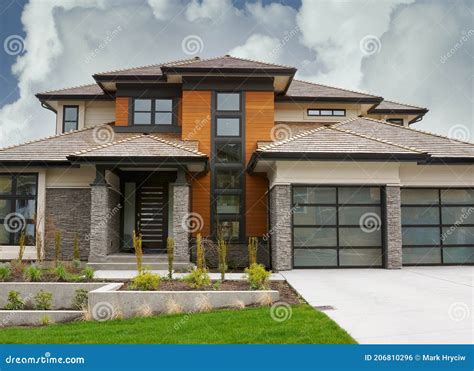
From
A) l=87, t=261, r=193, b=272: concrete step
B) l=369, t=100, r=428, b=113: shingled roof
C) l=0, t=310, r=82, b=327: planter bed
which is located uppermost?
l=369, t=100, r=428, b=113: shingled roof

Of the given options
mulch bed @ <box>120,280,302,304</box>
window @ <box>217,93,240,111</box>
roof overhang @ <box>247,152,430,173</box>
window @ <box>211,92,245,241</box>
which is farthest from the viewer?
window @ <box>217,93,240,111</box>

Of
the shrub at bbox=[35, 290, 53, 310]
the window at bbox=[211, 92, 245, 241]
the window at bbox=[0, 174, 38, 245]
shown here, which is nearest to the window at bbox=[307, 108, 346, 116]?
the window at bbox=[211, 92, 245, 241]

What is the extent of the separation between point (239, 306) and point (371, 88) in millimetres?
14459

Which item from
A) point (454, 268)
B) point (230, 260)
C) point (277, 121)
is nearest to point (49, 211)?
point (230, 260)

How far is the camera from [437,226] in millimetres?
15055

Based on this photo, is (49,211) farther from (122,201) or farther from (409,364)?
(409,364)

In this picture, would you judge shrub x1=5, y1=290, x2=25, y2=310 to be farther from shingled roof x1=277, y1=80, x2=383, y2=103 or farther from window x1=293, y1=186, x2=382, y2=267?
shingled roof x1=277, y1=80, x2=383, y2=103

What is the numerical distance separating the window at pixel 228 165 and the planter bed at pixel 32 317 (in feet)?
27.9

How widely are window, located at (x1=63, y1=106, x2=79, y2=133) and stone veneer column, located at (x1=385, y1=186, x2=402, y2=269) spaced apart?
45.0 feet

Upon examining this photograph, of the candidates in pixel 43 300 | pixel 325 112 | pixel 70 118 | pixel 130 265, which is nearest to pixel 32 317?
pixel 43 300

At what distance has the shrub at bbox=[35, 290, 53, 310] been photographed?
920 cm

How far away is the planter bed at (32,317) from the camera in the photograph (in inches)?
329

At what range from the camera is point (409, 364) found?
4.92 m

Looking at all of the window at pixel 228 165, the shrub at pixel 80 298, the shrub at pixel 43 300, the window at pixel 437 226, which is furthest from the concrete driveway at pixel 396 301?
the shrub at pixel 43 300
